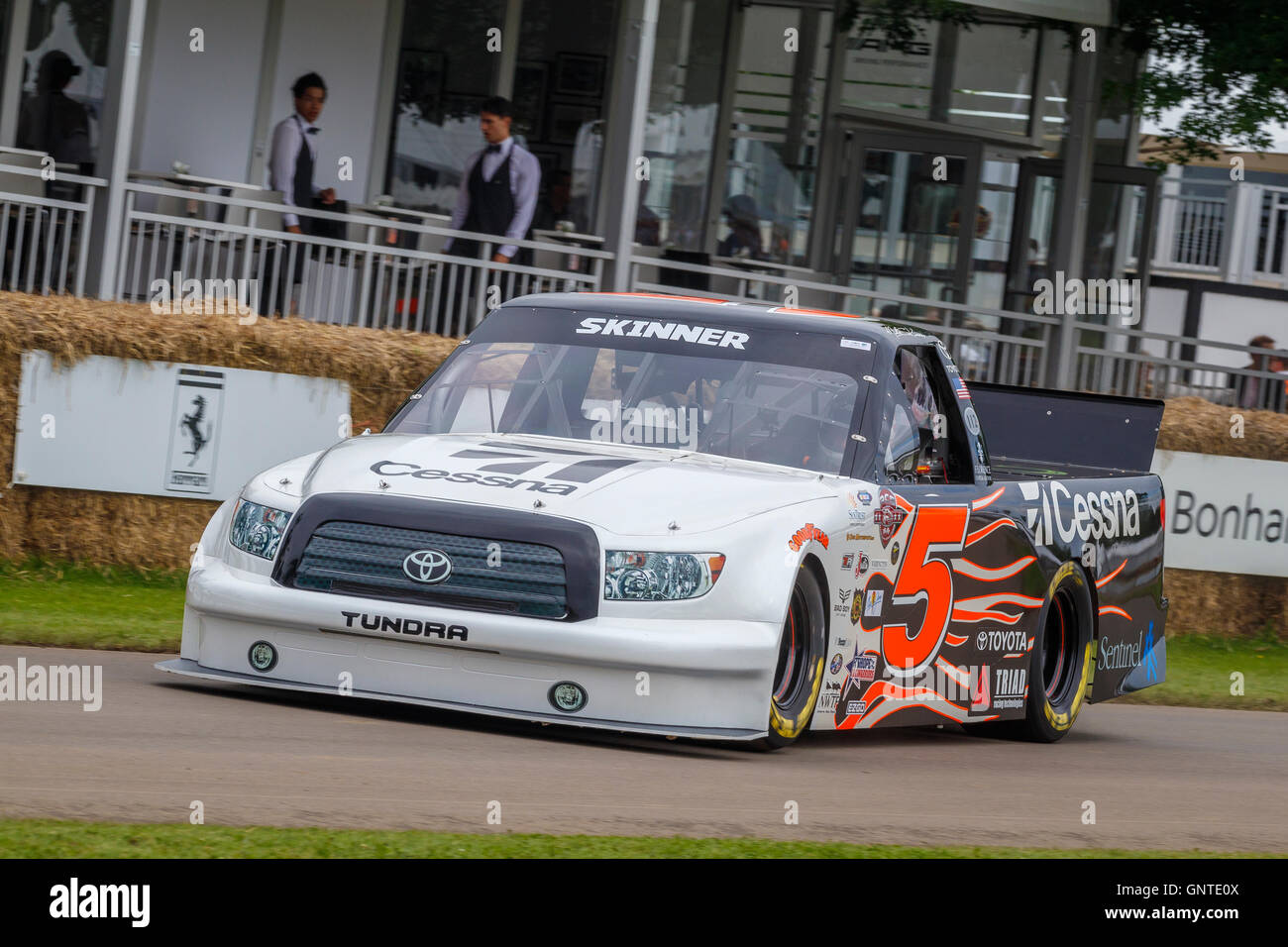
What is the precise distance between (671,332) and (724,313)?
28 centimetres

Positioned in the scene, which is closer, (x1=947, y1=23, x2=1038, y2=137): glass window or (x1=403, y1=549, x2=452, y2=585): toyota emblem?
(x1=403, y1=549, x2=452, y2=585): toyota emblem

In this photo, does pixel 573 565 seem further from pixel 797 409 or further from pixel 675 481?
pixel 797 409

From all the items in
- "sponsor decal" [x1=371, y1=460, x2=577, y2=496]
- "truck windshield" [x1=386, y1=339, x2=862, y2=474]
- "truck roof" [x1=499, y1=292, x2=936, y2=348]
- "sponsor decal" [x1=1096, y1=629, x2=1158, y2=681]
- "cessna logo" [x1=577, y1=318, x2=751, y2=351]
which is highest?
"truck roof" [x1=499, y1=292, x2=936, y2=348]

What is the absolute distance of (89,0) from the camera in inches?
695

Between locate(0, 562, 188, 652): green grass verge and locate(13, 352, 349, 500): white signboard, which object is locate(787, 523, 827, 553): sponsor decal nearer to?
locate(0, 562, 188, 652): green grass verge

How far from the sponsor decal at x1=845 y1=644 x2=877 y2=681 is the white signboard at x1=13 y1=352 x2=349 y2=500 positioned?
533 centimetres

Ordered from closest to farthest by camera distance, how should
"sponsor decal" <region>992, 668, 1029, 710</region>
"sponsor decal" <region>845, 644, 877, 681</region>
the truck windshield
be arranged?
"sponsor decal" <region>845, 644, 877, 681</region>
the truck windshield
"sponsor decal" <region>992, 668, 1029, 710</region>

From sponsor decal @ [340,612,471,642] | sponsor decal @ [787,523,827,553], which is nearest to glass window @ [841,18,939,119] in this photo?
sponsor decal @ [787,523,827,553]

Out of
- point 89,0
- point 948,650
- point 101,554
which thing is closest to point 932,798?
point 948,650

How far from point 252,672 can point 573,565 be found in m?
1.32

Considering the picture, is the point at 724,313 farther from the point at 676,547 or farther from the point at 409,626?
the point at 409,626

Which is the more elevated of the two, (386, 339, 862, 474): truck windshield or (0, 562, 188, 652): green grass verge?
(386, 339, 862, 474): truck windshield

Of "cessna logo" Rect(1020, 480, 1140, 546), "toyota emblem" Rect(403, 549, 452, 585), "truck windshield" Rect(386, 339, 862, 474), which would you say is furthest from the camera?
"cessna logo" Rect(1020, 480, 1140, 546)

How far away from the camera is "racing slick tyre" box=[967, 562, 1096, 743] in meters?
9.30
